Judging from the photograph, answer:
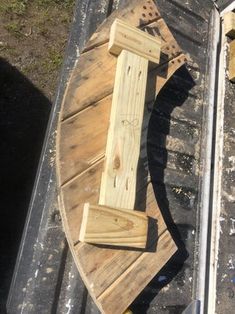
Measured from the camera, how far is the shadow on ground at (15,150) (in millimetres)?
4180

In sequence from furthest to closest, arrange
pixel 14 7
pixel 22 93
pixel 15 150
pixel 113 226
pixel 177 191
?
1. pixel 14 7
2. pixel 22 93
3. pixel 15 150
4. pixel 177 191
5. pixel 113 226

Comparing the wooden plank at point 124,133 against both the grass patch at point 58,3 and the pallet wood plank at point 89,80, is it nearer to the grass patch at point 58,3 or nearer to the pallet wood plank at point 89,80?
the pallet wood plank at point 89,80

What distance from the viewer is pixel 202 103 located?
9.43ft

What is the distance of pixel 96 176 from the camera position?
207 centimetres

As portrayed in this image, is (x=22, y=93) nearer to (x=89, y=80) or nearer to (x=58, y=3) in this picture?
(x=58, y=3)

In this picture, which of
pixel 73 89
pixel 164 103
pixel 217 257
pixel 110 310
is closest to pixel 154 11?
pixel 164 103

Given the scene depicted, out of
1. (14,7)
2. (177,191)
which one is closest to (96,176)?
(177,191)

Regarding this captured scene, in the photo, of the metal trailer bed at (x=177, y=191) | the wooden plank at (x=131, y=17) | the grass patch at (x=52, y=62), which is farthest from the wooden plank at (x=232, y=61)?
the grass patch at (x=52, y=62)

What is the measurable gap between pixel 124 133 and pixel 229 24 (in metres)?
1.43

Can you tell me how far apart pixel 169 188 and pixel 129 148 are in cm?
50

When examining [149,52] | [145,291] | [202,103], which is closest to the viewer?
[145,291]

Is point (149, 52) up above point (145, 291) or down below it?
above

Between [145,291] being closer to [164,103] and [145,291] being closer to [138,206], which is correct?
[138,206]

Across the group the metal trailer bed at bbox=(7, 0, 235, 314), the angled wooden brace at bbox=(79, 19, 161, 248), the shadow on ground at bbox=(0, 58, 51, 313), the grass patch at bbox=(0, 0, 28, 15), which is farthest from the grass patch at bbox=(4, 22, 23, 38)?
the angled wooden brace at bbox=(79, 19, 161, 248)
